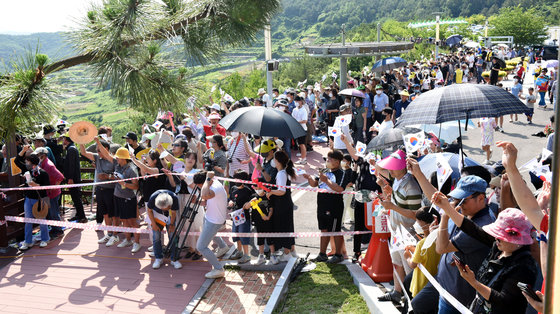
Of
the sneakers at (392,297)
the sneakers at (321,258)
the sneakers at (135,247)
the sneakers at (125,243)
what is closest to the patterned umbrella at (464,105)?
the sneakers at (392,297)

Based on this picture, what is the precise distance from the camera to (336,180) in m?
6.98

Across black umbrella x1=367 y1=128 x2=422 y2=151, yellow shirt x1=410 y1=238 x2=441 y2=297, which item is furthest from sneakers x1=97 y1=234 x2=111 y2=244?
yellow shirt x1=410 y1=238 x2=441 y2=297

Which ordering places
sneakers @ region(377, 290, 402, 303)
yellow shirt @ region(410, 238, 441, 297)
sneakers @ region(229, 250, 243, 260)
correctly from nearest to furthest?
yellow shirt @ region(410, 238, 441, 297) < sneakers @ region(377, 290, 402, 303) < sneakers @ region(229, 250, 243, 260)

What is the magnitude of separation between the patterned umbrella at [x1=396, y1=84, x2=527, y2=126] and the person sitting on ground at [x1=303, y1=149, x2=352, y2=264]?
1152 millimetres

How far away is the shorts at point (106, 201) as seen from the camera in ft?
28.7

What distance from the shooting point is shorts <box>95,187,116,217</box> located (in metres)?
8.75

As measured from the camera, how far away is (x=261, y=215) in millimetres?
7219

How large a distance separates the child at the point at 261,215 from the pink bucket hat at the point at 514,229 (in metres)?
4.02

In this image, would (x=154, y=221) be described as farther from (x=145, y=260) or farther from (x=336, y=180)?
(x=336, y=180)

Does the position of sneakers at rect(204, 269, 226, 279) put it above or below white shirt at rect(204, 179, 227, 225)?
below

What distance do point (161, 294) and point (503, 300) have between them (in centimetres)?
481

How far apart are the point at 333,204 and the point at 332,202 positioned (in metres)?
0.03

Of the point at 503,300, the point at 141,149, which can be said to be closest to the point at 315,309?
the point at 503,300

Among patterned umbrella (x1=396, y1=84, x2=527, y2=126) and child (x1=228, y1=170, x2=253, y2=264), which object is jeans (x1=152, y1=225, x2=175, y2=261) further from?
patterned umbrella (x1=396, y1=84, x2=527, y2=126)
